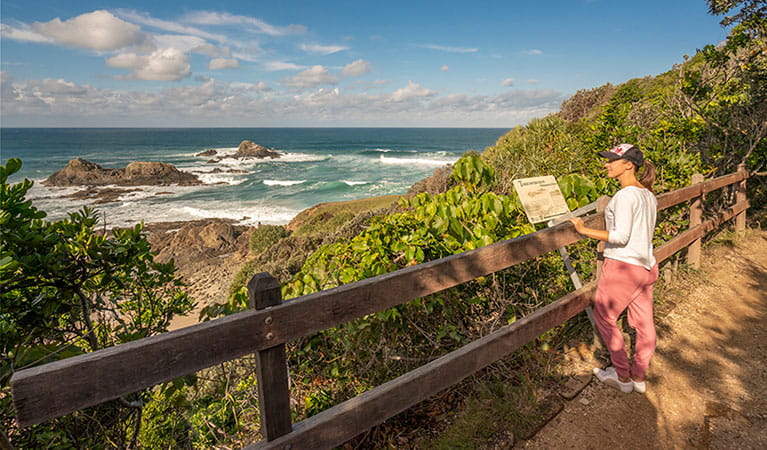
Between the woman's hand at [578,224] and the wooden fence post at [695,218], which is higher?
the woman's hand at [578,224]

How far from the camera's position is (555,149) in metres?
10.4

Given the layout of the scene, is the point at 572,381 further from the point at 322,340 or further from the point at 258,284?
the point at 258,284

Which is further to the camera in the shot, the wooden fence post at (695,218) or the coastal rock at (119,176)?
the coastal rock at (119,176)

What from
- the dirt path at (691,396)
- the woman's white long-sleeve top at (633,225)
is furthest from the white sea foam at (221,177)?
the woman's white long-sleeve top at (633,225)

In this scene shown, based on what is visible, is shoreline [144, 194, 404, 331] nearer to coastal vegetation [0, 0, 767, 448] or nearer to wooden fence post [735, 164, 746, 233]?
wooden fence post [735, 164, 746, 233]

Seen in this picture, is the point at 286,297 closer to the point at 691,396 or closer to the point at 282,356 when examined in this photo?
the point at 282,356

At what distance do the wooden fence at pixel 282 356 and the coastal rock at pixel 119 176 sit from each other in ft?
157

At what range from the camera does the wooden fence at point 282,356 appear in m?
1.21

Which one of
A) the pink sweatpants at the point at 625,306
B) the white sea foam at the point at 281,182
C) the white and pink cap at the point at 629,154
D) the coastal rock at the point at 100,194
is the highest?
the white and pink cap at the point at 629,154

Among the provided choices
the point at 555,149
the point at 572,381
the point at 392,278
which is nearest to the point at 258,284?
the point at 392,278

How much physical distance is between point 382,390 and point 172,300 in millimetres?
2203

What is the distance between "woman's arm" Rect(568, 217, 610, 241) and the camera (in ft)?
9.09

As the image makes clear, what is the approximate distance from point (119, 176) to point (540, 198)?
5252cm

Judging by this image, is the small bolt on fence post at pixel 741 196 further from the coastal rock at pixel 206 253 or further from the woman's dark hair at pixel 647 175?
the coastal rock at pixel 206 253
